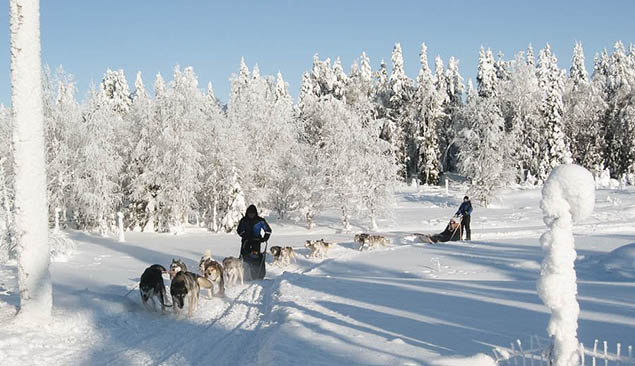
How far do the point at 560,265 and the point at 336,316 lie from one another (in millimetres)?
3826

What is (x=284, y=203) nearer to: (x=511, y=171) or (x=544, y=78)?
(x=511, y=171)

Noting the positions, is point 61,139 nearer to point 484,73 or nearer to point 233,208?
point 233,208

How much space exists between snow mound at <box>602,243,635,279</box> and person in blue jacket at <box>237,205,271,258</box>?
7.20 metres

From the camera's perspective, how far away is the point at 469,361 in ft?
14.5

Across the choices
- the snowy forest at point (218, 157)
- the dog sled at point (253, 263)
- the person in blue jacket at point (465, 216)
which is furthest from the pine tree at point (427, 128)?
the dog sled at point (253, 263)

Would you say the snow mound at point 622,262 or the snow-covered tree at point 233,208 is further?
the snow-covered tree at point 233,208

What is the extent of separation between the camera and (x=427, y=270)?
40.6 ft

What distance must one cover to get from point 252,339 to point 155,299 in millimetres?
3024

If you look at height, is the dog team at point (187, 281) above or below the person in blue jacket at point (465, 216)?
below

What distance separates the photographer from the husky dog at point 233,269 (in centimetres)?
1093

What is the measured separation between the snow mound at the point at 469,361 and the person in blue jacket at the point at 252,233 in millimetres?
7939

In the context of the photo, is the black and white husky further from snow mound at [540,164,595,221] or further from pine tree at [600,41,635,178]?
pine tree at [600,41,635,178]

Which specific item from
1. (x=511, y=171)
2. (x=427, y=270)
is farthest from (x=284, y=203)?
(x=427, y=270)

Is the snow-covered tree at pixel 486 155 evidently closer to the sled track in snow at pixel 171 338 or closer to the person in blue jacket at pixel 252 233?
the person in blue jacket at pixel 252 233
